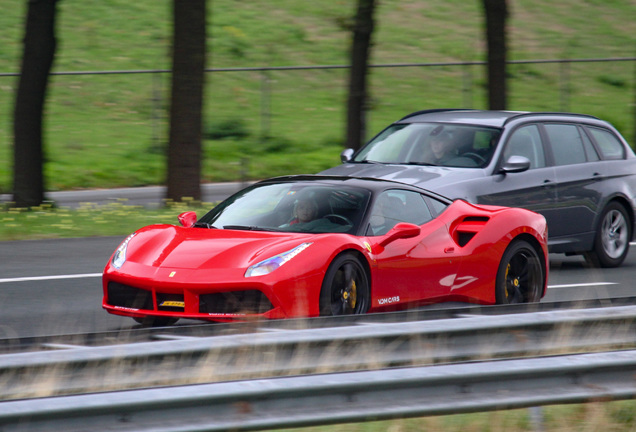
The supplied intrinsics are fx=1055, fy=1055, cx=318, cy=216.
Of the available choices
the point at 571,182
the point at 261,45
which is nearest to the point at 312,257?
the point at 571,182

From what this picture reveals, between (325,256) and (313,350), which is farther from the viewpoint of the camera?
(325,256)

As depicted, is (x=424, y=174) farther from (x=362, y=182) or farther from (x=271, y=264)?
(x=271, y=264)

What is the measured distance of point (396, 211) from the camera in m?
8.34

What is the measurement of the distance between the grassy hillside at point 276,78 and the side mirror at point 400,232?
9928 millimetres

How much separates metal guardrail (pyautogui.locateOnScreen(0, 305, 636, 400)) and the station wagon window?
23.3 feet

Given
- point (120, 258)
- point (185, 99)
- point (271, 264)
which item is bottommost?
point (120, 258)

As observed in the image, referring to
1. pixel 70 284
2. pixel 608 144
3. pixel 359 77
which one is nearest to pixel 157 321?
pixel 70 284

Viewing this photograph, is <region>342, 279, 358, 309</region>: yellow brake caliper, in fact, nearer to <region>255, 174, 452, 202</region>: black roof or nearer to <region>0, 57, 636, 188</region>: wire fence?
<region>255, 174, 452, 202</region>: black roof

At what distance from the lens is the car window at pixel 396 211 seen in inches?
318

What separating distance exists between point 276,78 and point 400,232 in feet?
63.7

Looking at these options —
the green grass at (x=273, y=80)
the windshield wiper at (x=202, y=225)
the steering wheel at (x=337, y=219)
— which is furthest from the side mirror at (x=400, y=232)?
the green grass at (x=273, y=80)

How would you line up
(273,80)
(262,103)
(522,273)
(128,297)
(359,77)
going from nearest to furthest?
(128,297)
(522,273)
(359,77)
(262,103)
(273,80)

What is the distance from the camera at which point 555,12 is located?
1658 inches

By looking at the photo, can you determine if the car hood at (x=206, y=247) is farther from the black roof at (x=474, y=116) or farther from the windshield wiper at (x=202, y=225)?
the black roof at (x=474, y=116)
